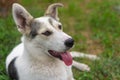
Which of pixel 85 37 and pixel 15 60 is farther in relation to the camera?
pixel 85 37

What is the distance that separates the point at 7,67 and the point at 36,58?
0.92 meters

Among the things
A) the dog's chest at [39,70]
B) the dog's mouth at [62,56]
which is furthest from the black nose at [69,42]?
the dog's chest at [39,70]

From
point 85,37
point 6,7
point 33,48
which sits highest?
point 33,48

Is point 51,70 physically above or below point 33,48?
below

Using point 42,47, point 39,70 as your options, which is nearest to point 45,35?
point 42,47

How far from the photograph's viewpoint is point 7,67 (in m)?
5.78

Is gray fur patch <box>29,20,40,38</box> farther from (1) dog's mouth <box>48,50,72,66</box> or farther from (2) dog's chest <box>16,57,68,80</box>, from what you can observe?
(2) dog's chest <box>16,57,68,80</box>

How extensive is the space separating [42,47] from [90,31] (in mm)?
2788

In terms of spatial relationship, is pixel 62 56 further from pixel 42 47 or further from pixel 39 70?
pixel 39 70

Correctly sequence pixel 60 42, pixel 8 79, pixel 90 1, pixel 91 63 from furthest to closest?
pixel 90 1, pixel 91 63, pixel 8 79, pixel 60 42

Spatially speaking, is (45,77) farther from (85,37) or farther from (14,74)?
(85,37)

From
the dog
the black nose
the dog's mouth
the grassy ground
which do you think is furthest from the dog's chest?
the grassy ground

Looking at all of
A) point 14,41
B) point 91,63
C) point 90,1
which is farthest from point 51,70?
point 90,1

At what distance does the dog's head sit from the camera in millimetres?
4715
